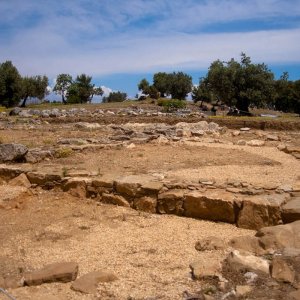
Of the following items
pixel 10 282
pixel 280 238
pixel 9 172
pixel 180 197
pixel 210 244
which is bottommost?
pixel 10 282

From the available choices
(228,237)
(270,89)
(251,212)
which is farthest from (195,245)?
(270,89)

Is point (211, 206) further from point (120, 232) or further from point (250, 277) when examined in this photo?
point (250, 277)

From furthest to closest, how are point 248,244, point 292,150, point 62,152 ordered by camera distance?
point 292,150 → point 62,152 → point 248,244

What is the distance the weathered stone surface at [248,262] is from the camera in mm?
4032

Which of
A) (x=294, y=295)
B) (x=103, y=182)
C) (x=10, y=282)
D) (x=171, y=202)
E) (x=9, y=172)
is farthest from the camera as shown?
(x=9, y=172)

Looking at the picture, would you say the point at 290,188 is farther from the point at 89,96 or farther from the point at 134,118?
the point at 89,96

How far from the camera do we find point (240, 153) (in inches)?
401

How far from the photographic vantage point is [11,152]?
28.0 ft

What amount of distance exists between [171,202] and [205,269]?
216 centimetres

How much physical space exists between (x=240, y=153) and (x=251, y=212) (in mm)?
4731

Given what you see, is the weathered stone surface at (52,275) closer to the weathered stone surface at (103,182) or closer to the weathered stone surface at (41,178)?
the weathered stone surface at (103,182)

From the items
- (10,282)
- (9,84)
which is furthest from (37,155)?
(9,84)

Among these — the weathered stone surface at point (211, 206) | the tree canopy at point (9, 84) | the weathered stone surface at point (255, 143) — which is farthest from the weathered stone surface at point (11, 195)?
the tree canopy at point (9, 84)

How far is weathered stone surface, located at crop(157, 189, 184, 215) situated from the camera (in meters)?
6.16
